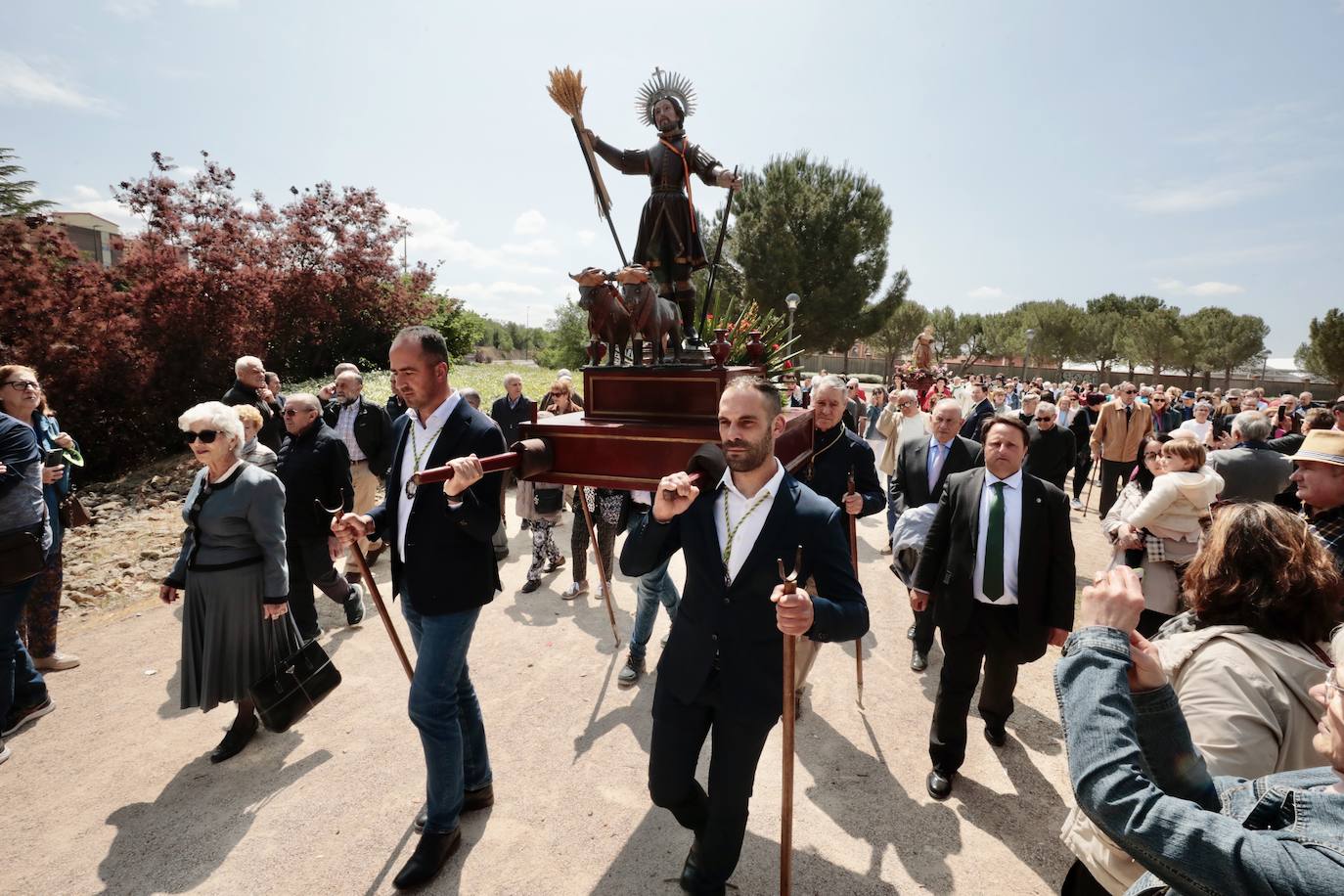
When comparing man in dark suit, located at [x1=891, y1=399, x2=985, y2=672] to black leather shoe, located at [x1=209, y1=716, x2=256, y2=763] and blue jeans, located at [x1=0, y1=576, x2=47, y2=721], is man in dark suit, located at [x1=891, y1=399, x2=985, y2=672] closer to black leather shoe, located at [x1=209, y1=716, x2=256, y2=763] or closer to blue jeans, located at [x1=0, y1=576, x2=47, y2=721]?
black leather shoe, located at [x1=209, y1=716, x2=256, y2=763]

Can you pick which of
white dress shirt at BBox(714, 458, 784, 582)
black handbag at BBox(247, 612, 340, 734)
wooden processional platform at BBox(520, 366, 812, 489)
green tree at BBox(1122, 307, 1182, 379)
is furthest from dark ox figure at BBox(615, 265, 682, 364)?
green tree at BBox(1122, 307, 1182, 379)

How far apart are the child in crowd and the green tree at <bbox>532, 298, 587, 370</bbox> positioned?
29175 mm

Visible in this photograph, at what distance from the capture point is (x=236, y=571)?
3.84 meters

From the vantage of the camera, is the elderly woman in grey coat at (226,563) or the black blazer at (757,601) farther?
the elderly woman in grey coat at (226,563)

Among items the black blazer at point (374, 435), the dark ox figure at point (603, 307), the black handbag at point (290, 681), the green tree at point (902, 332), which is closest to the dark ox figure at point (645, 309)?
the dark ox figure at point (603, 307)

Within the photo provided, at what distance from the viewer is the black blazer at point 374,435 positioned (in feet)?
22.7

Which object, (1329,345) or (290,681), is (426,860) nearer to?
(290,681)

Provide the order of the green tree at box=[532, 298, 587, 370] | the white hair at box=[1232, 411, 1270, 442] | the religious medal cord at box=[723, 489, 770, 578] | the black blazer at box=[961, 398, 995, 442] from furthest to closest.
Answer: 1. the green tree at box=[532, 298, 587, 370]
2. the black blazer at box=[961, 398, 995, 442]
3. the white hair at box=[1232, 411, 1270, 442]
4. the religious medal cord at box=[723, 489, 770, 578]

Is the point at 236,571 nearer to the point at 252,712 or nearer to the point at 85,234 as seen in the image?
the point at 252,712

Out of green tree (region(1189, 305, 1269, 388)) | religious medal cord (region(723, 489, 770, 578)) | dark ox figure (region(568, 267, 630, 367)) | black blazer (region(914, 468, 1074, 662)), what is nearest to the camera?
religious medal cord (region(723, 489, 770, 578))

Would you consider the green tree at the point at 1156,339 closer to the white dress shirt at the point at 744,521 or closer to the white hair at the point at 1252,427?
the white hair at the point at 1252,427

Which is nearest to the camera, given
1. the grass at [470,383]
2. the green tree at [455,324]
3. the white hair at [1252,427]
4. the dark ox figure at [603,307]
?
the dark ox figure at [603,307]

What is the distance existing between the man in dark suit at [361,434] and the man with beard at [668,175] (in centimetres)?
470

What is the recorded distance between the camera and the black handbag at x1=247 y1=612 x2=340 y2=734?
3.99 meters
